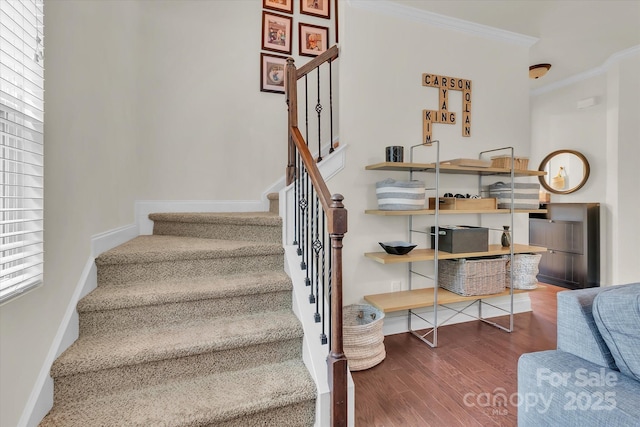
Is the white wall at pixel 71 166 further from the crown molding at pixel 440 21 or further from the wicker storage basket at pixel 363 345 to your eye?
the crown molding at pixel 440 21

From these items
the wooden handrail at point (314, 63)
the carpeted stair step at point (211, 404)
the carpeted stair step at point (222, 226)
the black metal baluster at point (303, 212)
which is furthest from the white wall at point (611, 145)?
the carpeted stair step at point (211, 404)

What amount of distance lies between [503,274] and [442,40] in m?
2.15

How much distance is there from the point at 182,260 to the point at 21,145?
3.20 feet

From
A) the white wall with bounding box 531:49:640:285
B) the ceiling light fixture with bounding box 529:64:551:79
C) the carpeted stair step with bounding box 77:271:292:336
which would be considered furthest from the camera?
the ceiling light fixture with bounding box 529:64:551:79

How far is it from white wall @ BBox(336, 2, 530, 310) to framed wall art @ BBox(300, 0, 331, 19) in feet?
2.97

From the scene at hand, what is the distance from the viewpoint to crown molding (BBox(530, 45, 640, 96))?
3.55 metres

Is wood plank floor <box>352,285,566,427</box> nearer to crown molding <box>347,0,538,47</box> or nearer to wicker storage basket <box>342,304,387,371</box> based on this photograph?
wicker storage basket <box>342,304,387,371</box>

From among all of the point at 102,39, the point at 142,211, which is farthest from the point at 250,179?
the point at 102,39

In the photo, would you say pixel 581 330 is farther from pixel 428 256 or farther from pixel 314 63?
pixel 314 63

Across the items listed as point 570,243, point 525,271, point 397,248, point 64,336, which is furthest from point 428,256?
point 570,243

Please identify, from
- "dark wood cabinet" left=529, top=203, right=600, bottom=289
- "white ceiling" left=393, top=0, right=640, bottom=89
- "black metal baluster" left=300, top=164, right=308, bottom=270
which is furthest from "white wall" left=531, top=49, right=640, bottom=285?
"black metal baluster" left=300, top=164, right=308, bottom=270

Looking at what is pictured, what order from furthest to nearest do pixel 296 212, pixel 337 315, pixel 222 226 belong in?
pixel 222 226 → pixel 296 212 → pixel 337 315

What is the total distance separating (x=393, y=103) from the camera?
9.05 ft

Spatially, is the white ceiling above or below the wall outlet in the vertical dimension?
above
